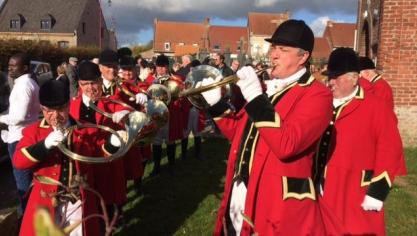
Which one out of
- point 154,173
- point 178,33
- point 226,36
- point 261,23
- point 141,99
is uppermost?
point 261,23

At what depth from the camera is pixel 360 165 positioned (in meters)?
3.50

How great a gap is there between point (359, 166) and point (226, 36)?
7072cm

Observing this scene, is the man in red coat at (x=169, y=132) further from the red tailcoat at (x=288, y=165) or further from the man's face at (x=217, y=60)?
the red tailcoat at (x=288, y=165)

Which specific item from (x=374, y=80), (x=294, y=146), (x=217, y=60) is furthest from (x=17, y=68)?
(x=217, y=60)

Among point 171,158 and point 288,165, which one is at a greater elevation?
point 288,165

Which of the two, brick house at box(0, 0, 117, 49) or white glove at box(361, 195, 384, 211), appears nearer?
white glove at box(361, 195, 384, 211)

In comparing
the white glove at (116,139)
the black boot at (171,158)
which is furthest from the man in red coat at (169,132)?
the white glove at (116,139)

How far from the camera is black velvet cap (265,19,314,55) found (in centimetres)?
257

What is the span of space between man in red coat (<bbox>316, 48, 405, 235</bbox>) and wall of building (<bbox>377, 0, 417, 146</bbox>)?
6320 mm

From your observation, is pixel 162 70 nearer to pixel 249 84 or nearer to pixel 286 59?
pixel 286 59

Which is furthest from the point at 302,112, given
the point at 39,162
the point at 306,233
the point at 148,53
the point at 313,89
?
the point at 148,53

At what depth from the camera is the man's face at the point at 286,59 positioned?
102 inches

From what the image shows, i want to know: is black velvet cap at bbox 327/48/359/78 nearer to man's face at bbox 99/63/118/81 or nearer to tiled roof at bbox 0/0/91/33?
man's face at bbox 99/63/118/81

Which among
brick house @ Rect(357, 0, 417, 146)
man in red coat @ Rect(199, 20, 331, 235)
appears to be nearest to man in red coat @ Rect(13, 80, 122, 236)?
man in red coat @ Rect(199, 20, 331, 235)
